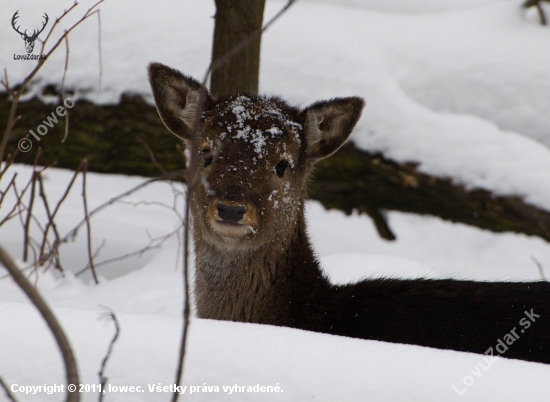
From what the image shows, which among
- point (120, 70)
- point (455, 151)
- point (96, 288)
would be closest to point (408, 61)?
point (455, 151)

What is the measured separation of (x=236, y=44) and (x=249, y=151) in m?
1.32

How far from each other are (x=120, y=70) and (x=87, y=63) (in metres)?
0.26

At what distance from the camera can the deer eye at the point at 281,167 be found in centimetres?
321

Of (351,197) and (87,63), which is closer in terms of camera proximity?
(87,63)

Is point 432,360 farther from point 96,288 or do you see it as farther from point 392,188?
point 392,188

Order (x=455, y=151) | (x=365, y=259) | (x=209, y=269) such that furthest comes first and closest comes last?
(x=455, y=151), (x=365, y=259), (x=209, y=269)

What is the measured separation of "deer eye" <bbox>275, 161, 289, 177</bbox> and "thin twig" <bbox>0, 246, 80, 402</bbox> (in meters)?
2.03

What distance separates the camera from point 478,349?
2.78 m

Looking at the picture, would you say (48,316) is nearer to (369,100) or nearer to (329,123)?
(329,123)

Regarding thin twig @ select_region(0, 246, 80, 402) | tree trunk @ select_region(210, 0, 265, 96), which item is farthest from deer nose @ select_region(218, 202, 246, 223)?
thin twig @ select_region(0, 246, 80, 402)

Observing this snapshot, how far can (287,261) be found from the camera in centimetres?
329

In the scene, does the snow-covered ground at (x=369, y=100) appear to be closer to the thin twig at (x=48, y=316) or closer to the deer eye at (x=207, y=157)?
the deer eye at (x=207, y=157)

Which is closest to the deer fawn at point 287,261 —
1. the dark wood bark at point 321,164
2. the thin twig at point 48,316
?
the thin twig at point 48,316

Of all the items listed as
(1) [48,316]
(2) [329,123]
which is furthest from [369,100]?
(1) [48,316]
